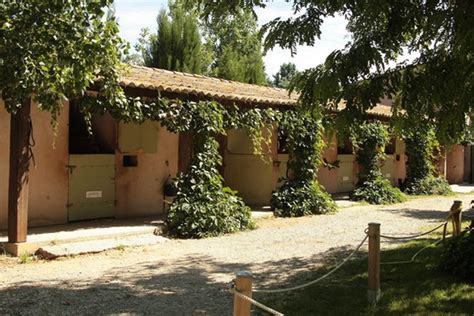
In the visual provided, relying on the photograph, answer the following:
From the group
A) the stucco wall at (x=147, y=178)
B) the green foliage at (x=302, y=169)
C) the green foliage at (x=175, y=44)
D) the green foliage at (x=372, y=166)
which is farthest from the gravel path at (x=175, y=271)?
the green foliage at (x=175, y=44)

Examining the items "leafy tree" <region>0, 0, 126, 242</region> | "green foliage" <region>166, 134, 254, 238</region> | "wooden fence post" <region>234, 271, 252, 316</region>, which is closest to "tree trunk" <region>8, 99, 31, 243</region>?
"leafy tree" <region>0, 0, 126, 242</region>

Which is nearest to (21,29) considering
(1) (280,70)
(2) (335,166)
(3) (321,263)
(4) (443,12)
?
(4) (443,12)

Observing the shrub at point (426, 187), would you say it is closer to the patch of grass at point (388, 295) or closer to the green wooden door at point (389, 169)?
the green wooden door at point (389, 169)

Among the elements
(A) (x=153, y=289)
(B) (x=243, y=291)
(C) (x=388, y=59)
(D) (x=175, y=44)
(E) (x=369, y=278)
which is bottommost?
(A) (x=153, y=289)

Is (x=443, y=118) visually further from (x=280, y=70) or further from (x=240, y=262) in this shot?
(x=280, y=70)

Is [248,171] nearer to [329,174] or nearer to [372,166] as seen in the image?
[329,174]

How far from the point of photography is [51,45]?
526 centimetres

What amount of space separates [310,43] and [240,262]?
3825mm

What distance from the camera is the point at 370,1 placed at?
432cm

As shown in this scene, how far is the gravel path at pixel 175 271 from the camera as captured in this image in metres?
5.57

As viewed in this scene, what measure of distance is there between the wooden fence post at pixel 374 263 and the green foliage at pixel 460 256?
1.25 m

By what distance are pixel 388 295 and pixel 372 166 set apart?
33.7ft

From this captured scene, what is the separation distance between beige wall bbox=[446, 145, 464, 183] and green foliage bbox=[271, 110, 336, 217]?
12329mm

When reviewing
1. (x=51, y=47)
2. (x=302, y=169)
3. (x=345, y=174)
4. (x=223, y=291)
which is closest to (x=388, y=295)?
(x=223, y=291)
